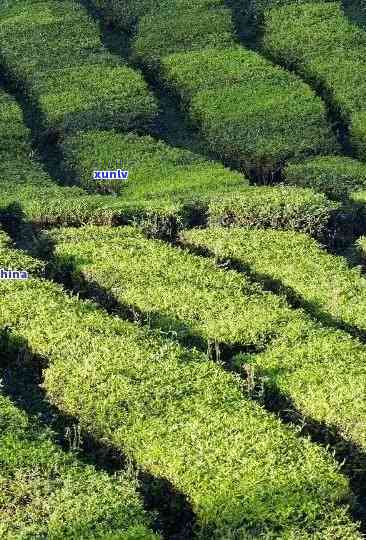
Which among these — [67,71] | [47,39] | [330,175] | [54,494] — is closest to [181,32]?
[47,39]

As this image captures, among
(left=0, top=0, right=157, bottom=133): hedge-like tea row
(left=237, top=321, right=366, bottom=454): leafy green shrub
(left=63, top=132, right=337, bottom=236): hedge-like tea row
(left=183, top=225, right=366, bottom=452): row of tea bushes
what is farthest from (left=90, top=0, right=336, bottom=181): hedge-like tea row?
(left=237, top=321, right=366, bottom=454): leafy green shrub

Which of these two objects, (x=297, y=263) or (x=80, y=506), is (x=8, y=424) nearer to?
(x=80, y=506)

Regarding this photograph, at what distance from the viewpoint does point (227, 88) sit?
37.1 m

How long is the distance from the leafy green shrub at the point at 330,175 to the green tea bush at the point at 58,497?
1535 cm

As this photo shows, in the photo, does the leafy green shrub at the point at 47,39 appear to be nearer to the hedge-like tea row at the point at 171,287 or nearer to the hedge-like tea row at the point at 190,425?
the hedge-like tea row at the point at 171,287

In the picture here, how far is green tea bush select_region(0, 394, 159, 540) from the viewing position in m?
14.1

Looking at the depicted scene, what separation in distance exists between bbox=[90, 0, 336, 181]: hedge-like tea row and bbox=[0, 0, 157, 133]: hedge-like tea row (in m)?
1.57

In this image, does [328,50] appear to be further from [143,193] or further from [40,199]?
[40,199]

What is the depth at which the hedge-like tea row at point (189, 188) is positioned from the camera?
27.1 meters

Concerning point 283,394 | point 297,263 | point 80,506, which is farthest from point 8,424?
point 297,263

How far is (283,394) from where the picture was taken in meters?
18.1

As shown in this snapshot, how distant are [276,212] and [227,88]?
11305 mm

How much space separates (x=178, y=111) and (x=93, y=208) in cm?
1077

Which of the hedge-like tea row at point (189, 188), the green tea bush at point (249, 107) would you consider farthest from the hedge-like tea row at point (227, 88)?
the hedge-like tea row at point (189, 188)
